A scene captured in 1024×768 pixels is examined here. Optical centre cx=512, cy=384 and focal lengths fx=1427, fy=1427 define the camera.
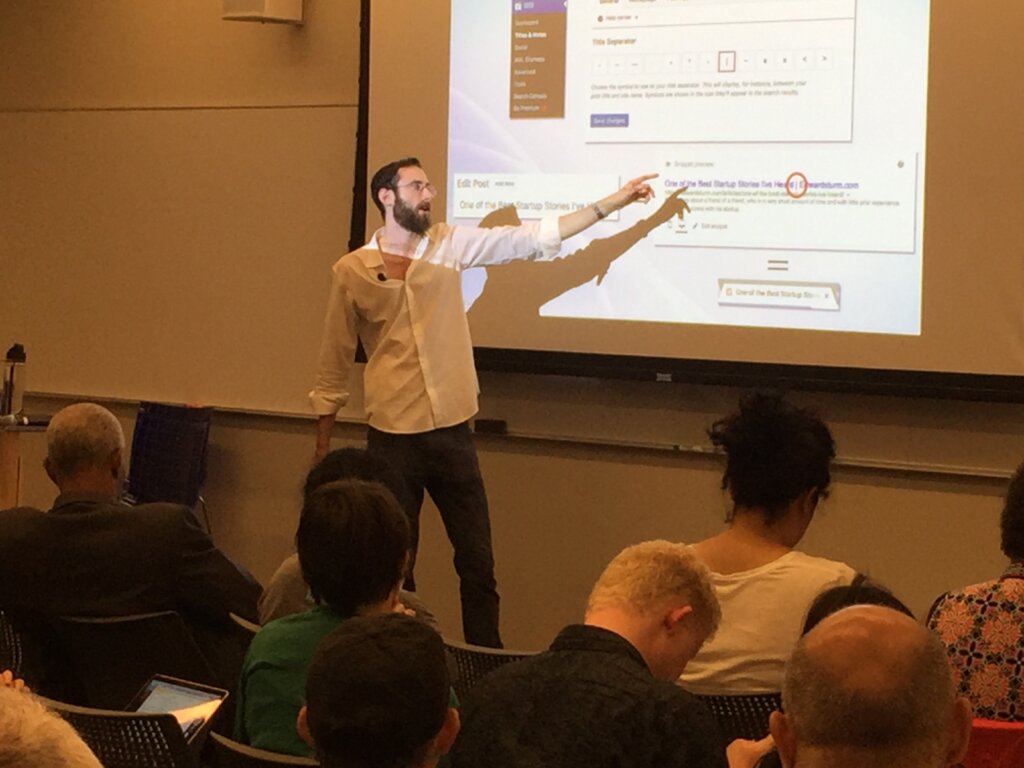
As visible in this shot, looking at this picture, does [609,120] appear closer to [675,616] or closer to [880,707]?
[675,616]

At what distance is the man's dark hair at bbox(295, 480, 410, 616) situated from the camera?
2.38 m

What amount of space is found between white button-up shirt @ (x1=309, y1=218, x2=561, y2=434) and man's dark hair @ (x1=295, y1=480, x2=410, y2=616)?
7.10ft

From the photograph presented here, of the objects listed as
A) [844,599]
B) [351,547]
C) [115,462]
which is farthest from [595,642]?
[115,462]

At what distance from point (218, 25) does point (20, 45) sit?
115cm

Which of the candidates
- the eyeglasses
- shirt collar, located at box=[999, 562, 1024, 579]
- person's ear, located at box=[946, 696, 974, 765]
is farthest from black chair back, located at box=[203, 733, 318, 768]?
the eyeglasses

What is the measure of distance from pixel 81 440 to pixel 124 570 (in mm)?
443

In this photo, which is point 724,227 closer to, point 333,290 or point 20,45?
point 333,290

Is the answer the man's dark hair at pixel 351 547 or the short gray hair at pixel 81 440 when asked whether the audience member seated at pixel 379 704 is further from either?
the short gray hair at pixel 81 440

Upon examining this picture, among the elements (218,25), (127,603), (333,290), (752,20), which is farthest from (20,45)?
(127,603)

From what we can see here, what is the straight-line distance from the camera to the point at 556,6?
4.87 meters

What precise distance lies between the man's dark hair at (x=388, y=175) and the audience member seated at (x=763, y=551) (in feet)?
7.27

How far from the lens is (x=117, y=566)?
10.5 feet

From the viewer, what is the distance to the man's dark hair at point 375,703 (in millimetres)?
1689

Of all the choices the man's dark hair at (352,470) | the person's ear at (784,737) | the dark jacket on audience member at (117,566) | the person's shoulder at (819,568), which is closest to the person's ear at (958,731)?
the person's ear at (784,737)
